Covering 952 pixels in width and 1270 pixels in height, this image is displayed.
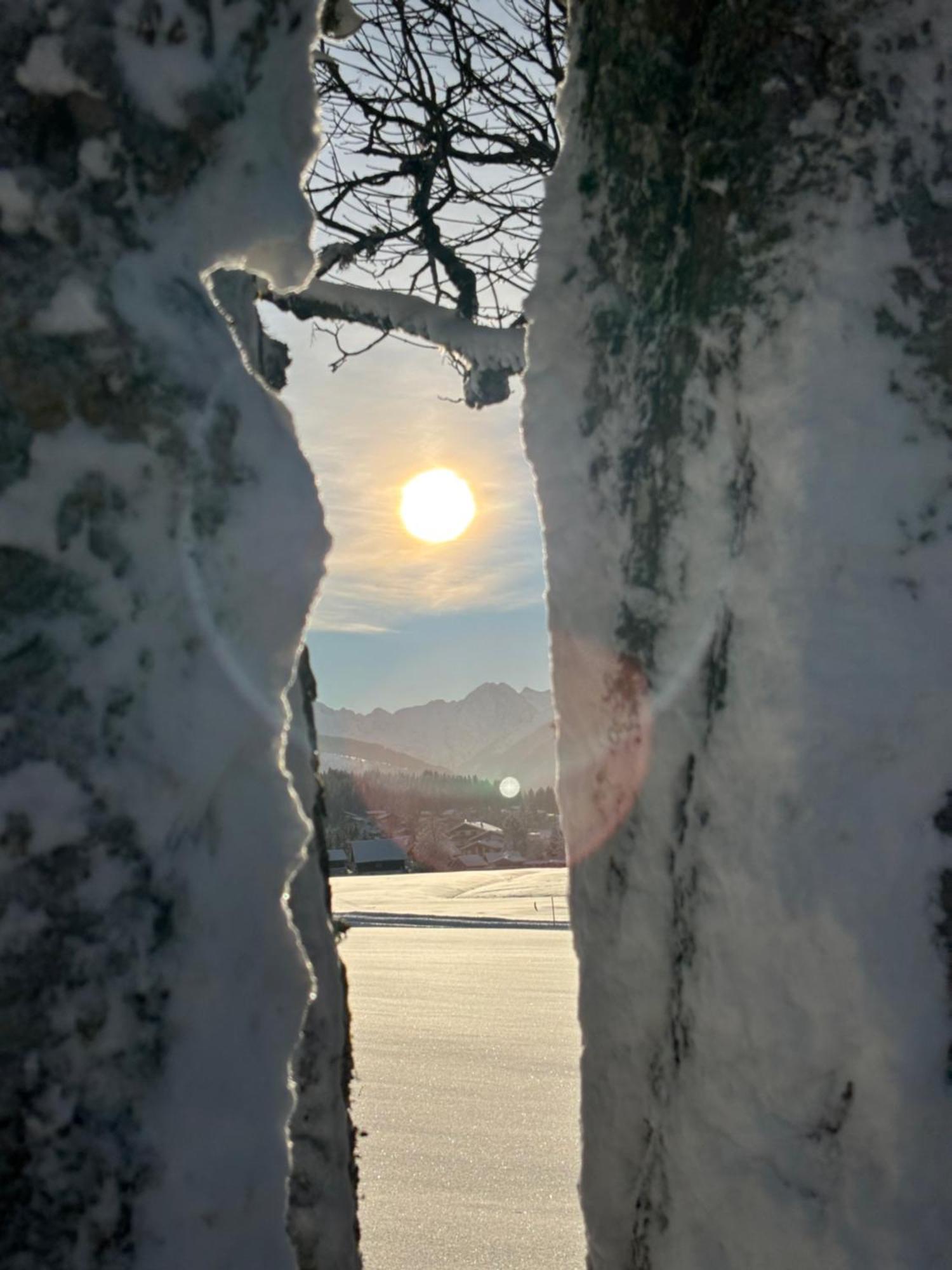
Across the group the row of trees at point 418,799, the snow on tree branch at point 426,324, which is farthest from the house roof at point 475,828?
the snow on tree branch at point 426,324

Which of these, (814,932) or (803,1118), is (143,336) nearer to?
(814,932)

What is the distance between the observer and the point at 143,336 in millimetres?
1124

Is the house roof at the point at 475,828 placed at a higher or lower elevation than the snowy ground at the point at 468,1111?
lower

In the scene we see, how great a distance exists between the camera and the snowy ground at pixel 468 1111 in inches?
98.6

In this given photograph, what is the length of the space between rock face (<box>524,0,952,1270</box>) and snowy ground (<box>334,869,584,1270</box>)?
1.10m

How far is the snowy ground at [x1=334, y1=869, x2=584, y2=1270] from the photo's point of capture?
250cm

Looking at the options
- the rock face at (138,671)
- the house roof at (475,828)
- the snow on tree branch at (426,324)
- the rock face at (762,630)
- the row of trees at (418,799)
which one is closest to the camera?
the rock face at (138,671)

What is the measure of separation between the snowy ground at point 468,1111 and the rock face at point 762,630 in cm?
110

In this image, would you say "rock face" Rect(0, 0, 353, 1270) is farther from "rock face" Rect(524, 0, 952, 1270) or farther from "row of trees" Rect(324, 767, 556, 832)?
"row of trees" Rect(324, 767, 556, 832)

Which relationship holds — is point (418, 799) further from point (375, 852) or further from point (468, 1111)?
point (468, 1111)

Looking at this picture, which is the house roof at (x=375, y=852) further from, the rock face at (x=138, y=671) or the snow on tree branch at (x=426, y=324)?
the rock face at (x=138, y=671)

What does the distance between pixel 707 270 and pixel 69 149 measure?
81 cm

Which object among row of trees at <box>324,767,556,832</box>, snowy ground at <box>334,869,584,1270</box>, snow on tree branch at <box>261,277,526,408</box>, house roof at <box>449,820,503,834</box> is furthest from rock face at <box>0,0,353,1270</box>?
row of trees at <box>324,767,556,832</box>

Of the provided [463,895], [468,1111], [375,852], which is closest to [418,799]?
[375,852]
